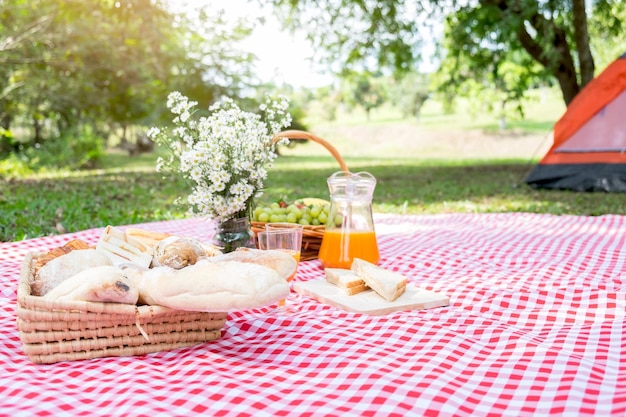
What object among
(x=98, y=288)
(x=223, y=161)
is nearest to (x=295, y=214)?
(x=223, y=161)

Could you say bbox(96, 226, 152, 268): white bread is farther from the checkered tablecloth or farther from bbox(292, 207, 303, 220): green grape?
bbox(292, 207, 303, 220): green grape

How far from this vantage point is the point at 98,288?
170 cm

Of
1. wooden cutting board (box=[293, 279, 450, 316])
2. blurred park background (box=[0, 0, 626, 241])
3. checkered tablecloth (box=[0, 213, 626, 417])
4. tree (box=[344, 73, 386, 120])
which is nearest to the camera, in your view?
checkered tablecloth (box=[0, 213, 626, 417])

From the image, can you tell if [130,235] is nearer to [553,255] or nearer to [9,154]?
[553,255]

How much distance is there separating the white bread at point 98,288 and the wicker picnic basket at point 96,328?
0.02 m

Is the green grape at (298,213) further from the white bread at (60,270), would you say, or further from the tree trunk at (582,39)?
the tree trunk at (582,39)

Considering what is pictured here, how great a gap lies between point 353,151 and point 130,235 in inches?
835

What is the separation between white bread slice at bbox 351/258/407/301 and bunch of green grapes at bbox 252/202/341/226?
70 cm

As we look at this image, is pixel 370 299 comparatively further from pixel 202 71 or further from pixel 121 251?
pixel 202 71

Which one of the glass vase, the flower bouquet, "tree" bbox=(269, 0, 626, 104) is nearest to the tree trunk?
"tree" bbox=(269, 0, 626, 104)

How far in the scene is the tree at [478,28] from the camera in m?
9.06

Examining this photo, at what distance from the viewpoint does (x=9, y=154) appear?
43.0 ft

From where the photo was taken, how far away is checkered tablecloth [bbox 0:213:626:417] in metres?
1.53

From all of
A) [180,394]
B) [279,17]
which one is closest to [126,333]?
[180,394]
